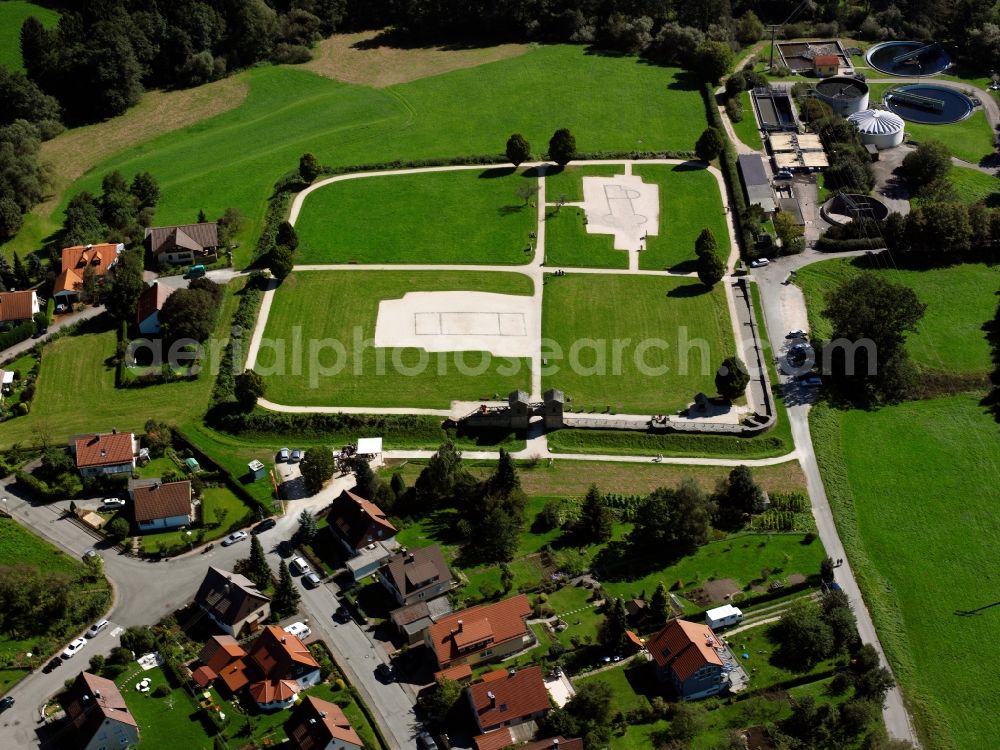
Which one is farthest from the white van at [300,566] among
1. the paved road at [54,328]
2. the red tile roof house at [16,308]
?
the red tile roof house at [16,308]

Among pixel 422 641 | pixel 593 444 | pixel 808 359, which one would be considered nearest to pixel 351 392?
pixel 593 444

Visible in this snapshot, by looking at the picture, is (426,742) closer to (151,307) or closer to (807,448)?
(807,448)

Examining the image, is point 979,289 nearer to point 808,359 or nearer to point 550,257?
point 808,359

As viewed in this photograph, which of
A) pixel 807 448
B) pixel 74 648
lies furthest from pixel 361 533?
pixel 807 448

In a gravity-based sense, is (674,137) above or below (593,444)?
above

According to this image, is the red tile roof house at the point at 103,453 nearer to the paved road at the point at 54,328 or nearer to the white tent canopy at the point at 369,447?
the white tent canopy at the point at 369,447

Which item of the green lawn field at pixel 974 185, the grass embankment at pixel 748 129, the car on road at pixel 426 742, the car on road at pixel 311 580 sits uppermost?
the grass embankment at pixel 748 129

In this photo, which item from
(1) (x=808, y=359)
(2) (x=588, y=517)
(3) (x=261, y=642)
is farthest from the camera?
(1) (x=808, y=359)

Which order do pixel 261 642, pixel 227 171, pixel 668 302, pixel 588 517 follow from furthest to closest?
1. pixel 227 171
2. pixel 668 302
3. pixel 588 517
4. pixel 261 642
